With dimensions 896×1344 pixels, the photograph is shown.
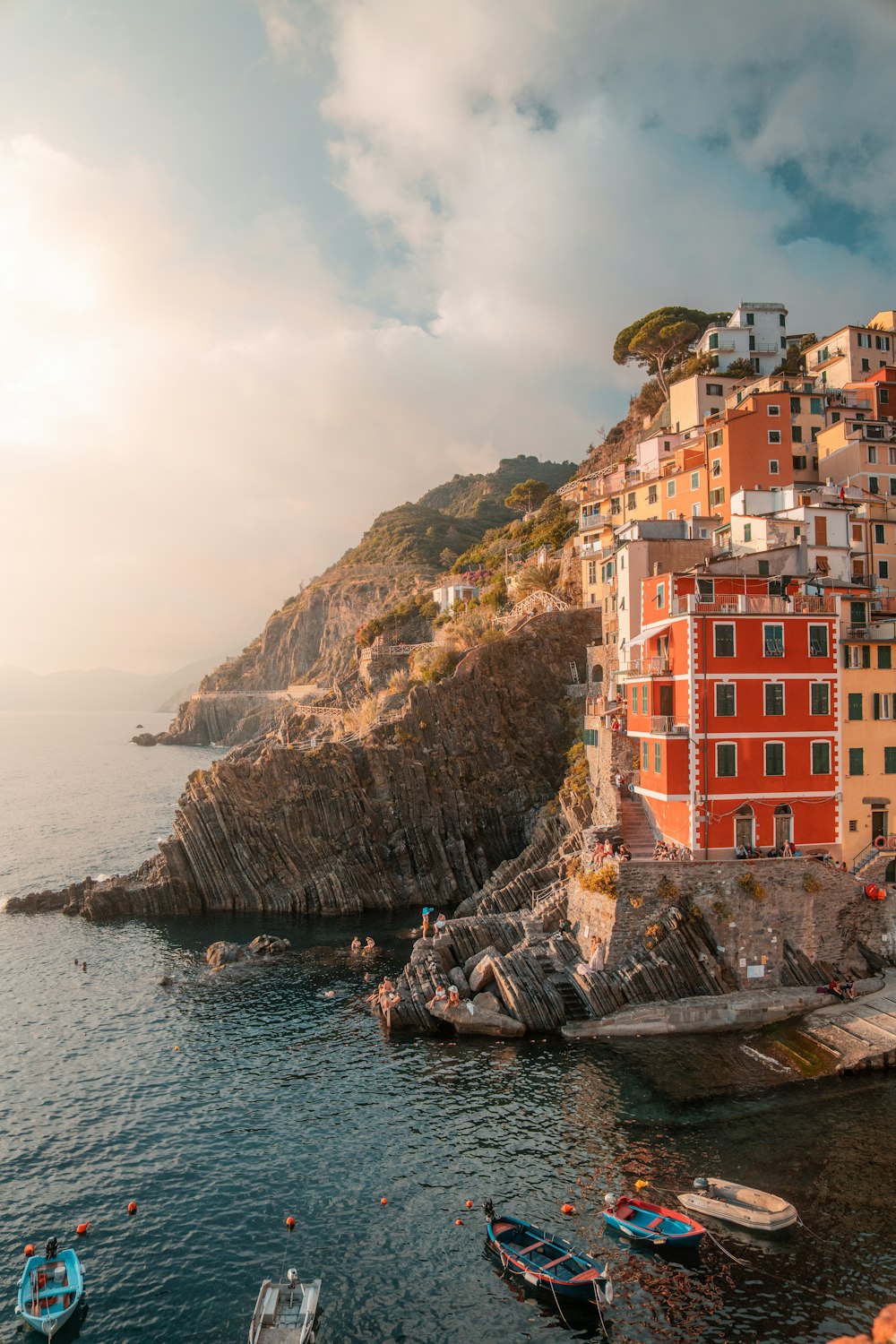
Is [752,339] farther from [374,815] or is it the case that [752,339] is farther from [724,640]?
[374,815]

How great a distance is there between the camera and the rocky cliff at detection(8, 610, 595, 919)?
68188 mm

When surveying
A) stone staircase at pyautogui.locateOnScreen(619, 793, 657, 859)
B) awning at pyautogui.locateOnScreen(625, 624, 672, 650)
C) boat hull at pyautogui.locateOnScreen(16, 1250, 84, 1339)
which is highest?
awning at pyautogui.locateOnScreen(625, 624, 672, 650)

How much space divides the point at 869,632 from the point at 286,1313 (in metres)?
43.8

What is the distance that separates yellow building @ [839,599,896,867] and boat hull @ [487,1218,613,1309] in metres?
29.3

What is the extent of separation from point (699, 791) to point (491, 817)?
29.5 metres

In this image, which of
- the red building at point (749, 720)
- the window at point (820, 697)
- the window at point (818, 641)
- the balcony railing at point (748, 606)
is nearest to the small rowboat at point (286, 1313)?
the red building at point (749, 720)

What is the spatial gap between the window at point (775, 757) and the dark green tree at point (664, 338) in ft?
234

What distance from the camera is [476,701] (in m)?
76.2

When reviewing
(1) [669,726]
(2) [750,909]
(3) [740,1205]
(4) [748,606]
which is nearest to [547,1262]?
(3) [740,1205]

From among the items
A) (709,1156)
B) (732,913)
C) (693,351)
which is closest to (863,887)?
(732,913)

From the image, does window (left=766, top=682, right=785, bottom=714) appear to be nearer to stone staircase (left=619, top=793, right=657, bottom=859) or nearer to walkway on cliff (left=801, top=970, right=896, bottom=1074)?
stone staircase (left=619, top=793, right=657, bottom=859)

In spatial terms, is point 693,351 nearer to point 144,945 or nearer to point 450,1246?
point 144,945

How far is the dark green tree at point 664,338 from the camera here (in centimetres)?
10556

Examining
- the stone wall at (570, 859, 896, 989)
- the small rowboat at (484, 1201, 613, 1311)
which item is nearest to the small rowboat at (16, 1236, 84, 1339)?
the small rowboat at (484, 1201, 613, 1311)
